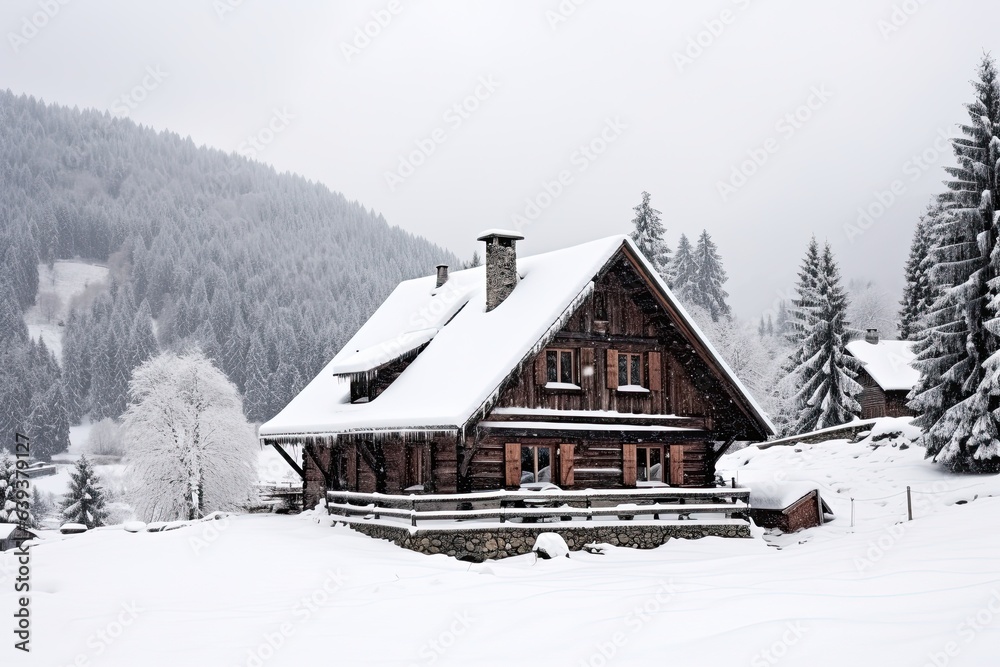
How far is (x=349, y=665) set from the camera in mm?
11531

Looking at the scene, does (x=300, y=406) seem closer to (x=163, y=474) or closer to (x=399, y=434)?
(x=399, y=434)

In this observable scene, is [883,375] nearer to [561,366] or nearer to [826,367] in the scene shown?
[826,367]

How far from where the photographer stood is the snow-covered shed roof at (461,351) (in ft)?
76.1

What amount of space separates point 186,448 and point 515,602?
3721cm

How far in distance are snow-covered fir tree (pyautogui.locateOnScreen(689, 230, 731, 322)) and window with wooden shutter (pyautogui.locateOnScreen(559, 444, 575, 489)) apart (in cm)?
5434

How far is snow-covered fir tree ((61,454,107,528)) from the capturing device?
50000mm

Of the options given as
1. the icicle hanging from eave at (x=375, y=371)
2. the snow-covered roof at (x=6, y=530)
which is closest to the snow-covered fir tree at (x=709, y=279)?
the icicle hanging from eave at (x=375, y=371)

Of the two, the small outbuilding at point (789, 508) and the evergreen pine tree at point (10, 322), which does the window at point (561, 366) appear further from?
the evergreen pine tree at point (10, 322)

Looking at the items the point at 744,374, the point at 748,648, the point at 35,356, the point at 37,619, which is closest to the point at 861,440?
the point at 744,374

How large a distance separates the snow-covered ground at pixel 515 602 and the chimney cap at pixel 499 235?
29.3ft

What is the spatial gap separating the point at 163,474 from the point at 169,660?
37.4 metres

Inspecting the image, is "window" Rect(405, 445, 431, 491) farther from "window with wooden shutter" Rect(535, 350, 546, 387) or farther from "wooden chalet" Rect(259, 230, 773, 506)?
"window with wooden shutter" Rect(535, 350, 546, 387)

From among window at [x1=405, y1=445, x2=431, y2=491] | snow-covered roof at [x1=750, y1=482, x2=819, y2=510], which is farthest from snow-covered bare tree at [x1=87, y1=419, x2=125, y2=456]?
snow-covered roof at [x1=750, y1=482, x2=819, y2=510]

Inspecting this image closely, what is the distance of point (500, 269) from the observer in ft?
91.4
